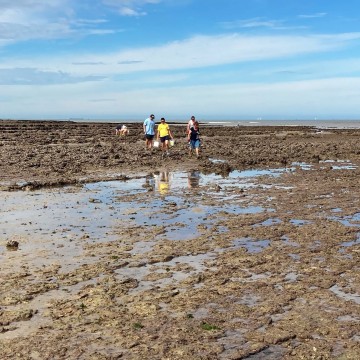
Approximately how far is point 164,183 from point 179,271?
8.45m

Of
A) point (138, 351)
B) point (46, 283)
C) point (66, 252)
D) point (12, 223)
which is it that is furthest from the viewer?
point (12, 223)

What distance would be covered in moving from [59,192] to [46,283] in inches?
283

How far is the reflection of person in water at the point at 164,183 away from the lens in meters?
13.6

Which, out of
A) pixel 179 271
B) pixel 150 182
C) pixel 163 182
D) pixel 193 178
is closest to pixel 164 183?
pixel 163 182

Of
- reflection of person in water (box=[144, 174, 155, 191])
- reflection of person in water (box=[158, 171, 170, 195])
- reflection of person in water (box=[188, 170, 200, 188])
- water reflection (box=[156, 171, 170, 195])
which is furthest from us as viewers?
reflection of person in water (box=[188, 170, 200, 188])

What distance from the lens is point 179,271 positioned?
679 cm

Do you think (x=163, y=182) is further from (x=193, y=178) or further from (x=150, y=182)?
(x=193, y=178)

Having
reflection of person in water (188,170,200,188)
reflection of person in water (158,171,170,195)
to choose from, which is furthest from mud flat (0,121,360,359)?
reflection of person in water (188,170,200,188)

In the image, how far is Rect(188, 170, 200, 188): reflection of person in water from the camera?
1475 centimetres

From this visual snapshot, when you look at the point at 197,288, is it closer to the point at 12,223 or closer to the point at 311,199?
the point at 12,223

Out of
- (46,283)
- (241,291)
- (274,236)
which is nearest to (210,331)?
(241,291)

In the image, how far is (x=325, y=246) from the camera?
7.90 metres

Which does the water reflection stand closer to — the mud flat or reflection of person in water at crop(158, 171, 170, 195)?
reflection of person in water at crop(158, 171, 170, 195)

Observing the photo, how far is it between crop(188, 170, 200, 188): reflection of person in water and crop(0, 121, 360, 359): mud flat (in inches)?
30.5
